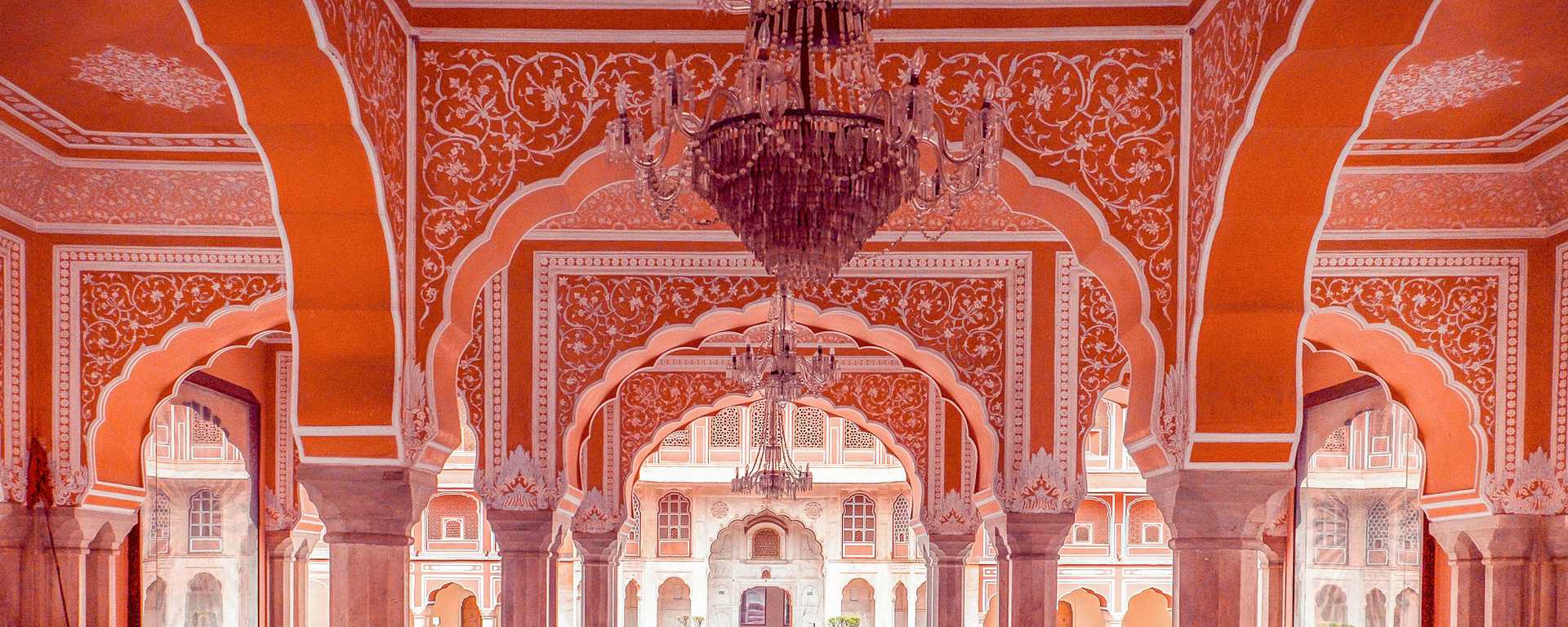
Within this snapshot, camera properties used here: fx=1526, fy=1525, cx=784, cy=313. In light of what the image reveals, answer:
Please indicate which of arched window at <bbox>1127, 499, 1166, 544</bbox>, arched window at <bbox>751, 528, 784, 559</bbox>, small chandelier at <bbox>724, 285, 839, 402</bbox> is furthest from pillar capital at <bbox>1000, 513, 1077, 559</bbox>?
arched window at <bbox>751, 528, 784, 559</bbox>

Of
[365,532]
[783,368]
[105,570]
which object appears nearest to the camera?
[365,532]

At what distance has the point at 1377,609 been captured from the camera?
11391 mm

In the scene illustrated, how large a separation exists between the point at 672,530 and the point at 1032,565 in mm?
15911

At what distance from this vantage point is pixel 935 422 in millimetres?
12070

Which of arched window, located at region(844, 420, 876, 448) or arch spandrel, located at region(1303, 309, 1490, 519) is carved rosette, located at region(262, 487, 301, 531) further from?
arched window, located at region(844, 420, 876, 448)

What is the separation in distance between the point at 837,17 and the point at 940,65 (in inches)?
61.1

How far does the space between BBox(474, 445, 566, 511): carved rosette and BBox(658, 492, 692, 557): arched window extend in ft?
51.8

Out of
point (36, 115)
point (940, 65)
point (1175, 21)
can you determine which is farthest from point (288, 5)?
point (36, 115)

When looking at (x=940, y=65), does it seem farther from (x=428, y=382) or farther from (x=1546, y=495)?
(x=1546, y=495)

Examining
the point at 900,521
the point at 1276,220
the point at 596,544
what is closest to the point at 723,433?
the point at 900,521

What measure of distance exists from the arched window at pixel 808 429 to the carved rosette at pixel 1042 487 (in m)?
14.9

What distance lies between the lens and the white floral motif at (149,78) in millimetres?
6039

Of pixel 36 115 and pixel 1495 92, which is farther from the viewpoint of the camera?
pixel 36 115

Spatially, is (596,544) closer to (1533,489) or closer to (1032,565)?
(1032,565)
